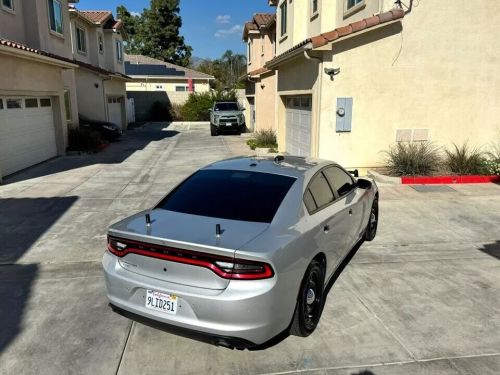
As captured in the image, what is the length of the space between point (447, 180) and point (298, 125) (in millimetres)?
5352

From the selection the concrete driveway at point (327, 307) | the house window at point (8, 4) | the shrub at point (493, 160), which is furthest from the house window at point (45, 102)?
the shrub at point (493, 160)

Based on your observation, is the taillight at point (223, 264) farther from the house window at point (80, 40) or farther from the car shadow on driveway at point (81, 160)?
the house window at point (80, 40)

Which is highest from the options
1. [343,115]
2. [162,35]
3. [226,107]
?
[162,35]

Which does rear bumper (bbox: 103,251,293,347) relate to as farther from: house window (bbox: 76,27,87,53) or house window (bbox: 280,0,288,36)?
house window (bbox: 76,27,87,53)

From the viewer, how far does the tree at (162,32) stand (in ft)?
188

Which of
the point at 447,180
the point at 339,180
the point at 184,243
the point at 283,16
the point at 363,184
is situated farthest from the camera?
the point at 283,16

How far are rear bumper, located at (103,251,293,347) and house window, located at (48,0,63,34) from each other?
1555 centimetres

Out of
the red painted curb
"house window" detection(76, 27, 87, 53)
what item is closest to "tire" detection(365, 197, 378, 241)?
the red painted curb

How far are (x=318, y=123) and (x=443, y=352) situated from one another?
864 centimetres

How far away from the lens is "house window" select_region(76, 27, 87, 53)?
22219 millimetres

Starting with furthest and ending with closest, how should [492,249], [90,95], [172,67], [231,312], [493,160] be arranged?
1. [172,67]
2. [90,95]
3. [493,160]
4. [492,249]
5. [231,312]

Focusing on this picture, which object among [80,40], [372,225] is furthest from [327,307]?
[80,40]

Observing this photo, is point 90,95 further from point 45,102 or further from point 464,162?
point 464,162

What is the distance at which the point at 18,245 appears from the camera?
247 inches
